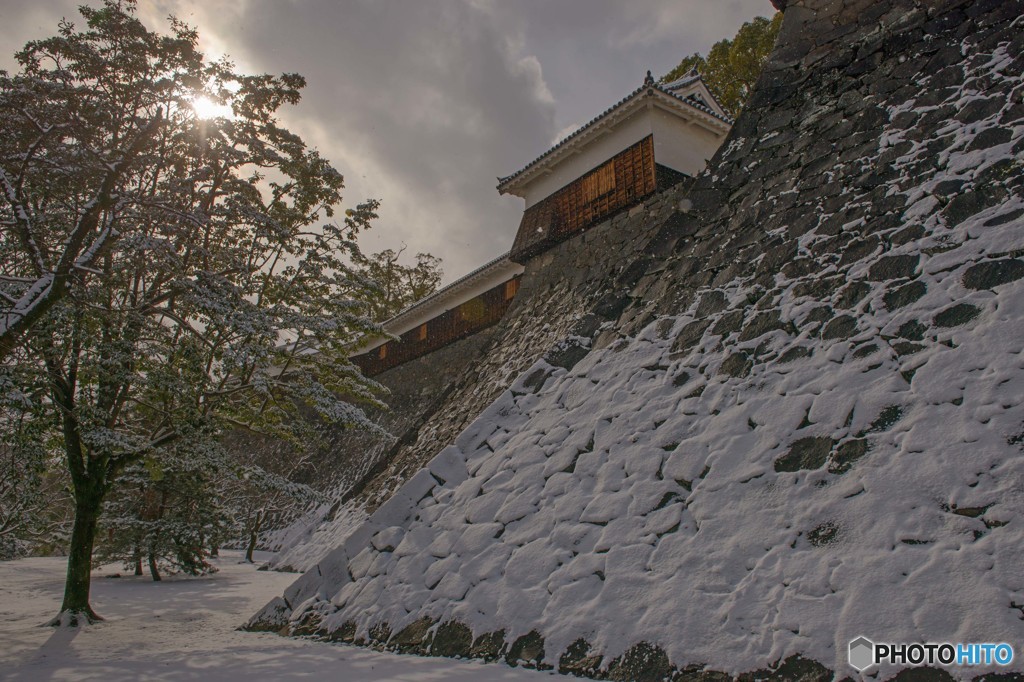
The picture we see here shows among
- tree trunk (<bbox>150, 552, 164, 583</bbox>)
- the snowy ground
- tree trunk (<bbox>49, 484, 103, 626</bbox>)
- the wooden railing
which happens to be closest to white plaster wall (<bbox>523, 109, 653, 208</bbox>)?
the wooden railing

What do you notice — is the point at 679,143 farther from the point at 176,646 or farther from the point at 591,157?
the point at 176,646

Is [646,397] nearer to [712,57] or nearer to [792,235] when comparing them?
[792,235]

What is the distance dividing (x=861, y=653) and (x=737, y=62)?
696 inches

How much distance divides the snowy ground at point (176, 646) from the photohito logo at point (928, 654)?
70.2 inches

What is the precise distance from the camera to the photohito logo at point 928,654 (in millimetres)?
2385

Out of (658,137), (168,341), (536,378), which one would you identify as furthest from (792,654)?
(658,137)

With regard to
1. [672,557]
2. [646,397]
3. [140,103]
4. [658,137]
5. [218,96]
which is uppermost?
[658,137]

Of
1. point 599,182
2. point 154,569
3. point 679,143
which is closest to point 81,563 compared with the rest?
point 154,569

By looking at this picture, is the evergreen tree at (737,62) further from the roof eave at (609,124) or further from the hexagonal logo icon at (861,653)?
the hexagonal logo icon at (861,653)

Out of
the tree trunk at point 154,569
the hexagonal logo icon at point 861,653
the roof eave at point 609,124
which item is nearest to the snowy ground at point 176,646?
the tree trunk at point 154,569

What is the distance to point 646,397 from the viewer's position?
16.7 feet

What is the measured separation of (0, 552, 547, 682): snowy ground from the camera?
13.2 feet

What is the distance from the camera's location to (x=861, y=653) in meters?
2.65

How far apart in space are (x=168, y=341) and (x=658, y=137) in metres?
9.83
